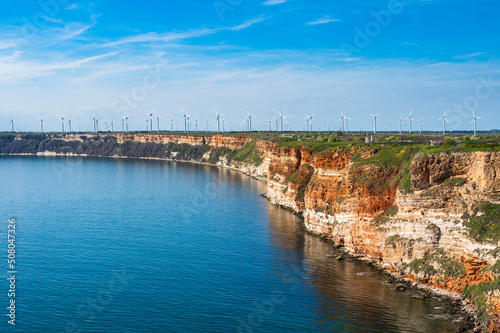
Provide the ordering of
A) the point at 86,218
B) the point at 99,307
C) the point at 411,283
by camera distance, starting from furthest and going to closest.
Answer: the point at 86,218 → the point at 411,283 → the point at 99,307

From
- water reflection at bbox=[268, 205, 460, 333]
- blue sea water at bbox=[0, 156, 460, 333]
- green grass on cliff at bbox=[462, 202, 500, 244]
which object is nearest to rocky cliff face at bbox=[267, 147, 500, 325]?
green grass on cliff at bbox=[462, 202, 500, 244]

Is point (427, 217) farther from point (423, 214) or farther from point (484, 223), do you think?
point (484, 223)

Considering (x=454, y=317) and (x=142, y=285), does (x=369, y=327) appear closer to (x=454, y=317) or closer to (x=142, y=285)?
(x=454, y=317)

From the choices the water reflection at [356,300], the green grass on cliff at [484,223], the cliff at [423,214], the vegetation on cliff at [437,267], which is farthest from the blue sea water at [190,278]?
the green grass on cliff at [484,223]

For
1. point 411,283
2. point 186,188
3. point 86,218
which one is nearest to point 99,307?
point 411,283

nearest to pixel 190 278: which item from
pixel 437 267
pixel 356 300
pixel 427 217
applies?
pixel 356 300

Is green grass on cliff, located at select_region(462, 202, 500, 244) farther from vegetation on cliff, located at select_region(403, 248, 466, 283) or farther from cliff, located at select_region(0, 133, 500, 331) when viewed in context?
vegetation on cliff, located at select_region(403, 248, 466, 283)

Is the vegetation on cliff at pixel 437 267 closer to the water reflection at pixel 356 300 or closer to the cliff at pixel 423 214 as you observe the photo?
the cliff at pixel 423 214
